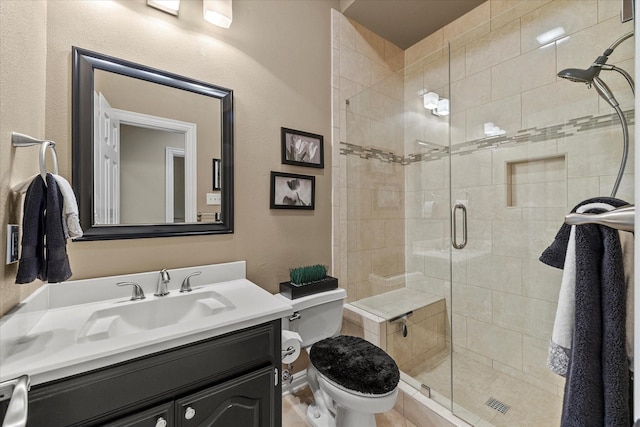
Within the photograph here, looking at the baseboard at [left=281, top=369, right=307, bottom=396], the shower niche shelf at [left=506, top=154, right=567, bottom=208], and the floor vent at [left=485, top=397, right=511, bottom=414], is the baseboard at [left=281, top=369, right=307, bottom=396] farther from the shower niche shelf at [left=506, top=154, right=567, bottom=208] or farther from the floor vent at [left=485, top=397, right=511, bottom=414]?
the shower niche shelf at [left=506, top=154, right=567, bottom=208]

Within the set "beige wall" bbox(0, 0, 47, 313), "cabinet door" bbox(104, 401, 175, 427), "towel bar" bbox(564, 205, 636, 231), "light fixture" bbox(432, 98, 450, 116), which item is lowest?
"cabinet door" bbox(104, 401, 175, 427)

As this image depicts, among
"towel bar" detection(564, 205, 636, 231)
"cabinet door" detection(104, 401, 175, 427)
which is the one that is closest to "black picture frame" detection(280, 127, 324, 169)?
"cabinet door" detection(104, 401, 175, 427)

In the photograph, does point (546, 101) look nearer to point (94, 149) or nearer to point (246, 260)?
point (246, 260)

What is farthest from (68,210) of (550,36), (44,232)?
(550,36)

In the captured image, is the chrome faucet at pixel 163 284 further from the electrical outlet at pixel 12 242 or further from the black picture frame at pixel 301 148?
the black picture frame at pixel 301 148

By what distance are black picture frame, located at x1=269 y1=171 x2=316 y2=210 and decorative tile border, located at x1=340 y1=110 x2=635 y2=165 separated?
A: 0.42 m

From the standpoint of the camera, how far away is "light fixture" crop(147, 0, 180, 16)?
4.31 feet

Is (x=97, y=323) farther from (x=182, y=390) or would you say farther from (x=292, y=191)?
(x=292, y=191)

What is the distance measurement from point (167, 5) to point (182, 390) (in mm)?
1671

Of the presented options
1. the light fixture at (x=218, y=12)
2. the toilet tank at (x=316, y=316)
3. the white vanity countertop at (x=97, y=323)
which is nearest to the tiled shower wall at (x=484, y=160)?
the toilet tank at (x=316, y=316)

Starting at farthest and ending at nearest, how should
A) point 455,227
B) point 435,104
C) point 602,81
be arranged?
point 435,104 < point 455,227 < point 602,81

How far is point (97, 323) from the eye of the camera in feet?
3.38

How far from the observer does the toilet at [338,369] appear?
1.18 metres

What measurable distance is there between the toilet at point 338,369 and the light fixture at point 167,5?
1565 millimetres
